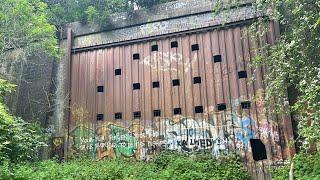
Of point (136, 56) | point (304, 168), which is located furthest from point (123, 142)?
point (304, 168)

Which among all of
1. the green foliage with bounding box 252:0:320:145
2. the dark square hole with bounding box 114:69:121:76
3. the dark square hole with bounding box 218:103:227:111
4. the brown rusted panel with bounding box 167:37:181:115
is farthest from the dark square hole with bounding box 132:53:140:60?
the green foliage with bounding box 252:0:320:145

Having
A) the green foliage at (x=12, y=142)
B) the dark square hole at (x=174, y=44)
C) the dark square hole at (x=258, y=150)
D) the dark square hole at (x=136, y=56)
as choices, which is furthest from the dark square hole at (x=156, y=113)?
the green foliage at (x=12, y=142)

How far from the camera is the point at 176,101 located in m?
12.2

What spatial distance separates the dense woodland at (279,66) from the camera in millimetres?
8273

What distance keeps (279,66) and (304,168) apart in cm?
296

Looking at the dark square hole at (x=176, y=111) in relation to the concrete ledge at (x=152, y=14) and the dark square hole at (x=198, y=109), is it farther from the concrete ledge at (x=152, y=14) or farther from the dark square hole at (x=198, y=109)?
the concrete ledge at (x=152, y=14)

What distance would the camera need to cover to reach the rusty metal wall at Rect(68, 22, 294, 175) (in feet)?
Answer: 36.7

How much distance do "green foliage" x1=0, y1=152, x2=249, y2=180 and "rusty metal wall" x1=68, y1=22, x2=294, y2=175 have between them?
45cm

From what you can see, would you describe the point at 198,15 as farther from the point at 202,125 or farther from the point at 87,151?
the point at 87,151

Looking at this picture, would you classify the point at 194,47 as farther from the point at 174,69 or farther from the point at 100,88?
the point at 100,88

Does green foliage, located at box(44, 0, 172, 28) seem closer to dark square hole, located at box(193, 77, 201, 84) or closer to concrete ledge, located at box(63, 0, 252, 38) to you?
concrete ledge, located at box(63, 0, 252, 38)

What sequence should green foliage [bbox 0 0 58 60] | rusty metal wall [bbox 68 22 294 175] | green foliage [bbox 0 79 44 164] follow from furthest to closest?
green foliage [bbox 0 0 58 60], rusty metal wall [bbox 68 22 294 175], green foliage [bbox 0 79 44 164]

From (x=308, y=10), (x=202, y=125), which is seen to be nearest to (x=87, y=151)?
(x=202, y=125)

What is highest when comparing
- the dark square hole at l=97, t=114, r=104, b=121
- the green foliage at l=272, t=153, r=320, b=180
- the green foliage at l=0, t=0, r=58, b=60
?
the green foliage at l=0, t=0, r=58, b=60
